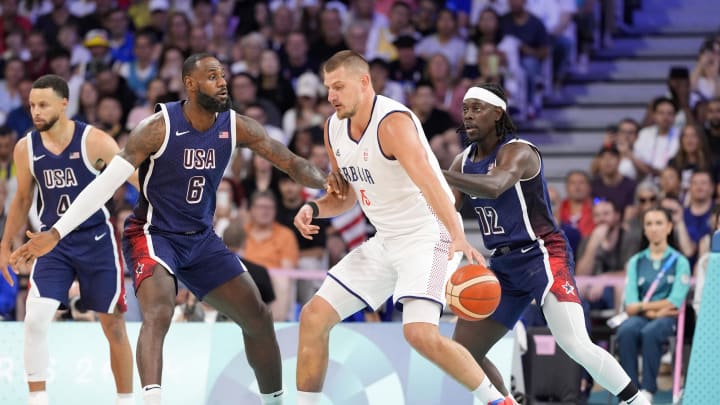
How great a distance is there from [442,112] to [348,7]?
2794mm

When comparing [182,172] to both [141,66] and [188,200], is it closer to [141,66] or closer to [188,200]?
[188,200]

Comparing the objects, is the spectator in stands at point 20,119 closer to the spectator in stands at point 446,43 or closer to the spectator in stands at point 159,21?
the spectator in stands at point 159,21

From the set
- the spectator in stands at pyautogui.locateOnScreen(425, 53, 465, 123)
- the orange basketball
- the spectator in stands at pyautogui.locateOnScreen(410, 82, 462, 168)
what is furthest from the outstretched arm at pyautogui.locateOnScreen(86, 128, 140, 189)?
the spectator in stands at pyautogui.locateOnScreen(425, 53, 465, 123)

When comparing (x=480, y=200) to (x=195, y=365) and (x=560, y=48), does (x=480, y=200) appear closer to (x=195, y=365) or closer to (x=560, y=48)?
(x=195, y=365)

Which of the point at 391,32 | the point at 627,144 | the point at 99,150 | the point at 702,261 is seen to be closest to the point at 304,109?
the point at 391,32

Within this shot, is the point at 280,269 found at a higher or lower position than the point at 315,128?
lower

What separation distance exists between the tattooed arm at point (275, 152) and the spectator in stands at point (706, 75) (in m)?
6.87

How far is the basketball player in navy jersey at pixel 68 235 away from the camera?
24.4 ft

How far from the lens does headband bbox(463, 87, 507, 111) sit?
7332 millimetres

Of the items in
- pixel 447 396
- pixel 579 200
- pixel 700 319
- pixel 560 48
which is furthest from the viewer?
pixel 560 48

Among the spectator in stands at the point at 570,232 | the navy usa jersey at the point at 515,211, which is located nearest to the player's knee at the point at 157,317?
the navy usa jersey at the point at 515,211

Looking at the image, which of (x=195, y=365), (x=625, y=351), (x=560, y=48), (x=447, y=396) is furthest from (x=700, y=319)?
(x=560, y=48)

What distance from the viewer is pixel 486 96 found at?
7344mm

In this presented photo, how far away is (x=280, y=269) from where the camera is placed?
10844mm
